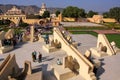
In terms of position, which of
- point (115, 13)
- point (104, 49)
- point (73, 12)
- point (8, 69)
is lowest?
point (104, 49)

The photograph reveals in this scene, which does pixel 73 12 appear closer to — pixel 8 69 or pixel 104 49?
pixel 104 49

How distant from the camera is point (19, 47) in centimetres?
1823

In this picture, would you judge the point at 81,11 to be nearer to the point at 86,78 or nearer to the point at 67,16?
the point at 67,16

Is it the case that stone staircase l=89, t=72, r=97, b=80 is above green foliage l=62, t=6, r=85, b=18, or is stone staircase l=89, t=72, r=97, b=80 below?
below

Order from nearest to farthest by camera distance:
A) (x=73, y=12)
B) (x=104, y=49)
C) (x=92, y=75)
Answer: (x=92, y=75) < (x=104, y=49) < (x=73, y=12)

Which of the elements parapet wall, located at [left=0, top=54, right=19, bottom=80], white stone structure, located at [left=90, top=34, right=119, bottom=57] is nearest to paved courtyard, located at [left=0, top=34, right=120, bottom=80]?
white stone structure, located at [left=90, top=34, right=119, bottom=57]

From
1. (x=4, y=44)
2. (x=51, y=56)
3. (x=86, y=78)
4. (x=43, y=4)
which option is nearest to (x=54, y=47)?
(x=51, y=56)

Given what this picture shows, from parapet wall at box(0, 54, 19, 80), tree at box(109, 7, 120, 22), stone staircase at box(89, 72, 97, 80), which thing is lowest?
stone staircase at box(89, 72, 97, 80)

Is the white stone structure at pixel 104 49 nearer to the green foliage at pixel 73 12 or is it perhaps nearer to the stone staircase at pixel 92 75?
the stone staircase at pixel 92 75

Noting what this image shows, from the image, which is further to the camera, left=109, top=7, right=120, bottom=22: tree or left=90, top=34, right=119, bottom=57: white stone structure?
left=109, top=7, right=120, bottom=22: tree

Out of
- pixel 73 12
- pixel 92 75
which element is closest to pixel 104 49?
pixel 92 75

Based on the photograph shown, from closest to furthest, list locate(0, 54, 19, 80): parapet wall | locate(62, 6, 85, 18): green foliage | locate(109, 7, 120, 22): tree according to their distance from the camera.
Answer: locate(0, 54, 19, 80): parapet wall, locate(109, 7, 120, 22): tree, locate(62, 6, 85, 18): green foliage

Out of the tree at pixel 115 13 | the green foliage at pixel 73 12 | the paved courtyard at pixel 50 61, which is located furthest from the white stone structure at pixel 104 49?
the tree at pixel 115 13

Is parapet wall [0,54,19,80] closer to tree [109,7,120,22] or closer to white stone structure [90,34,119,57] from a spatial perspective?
white stone structure [90,34,119,57]
